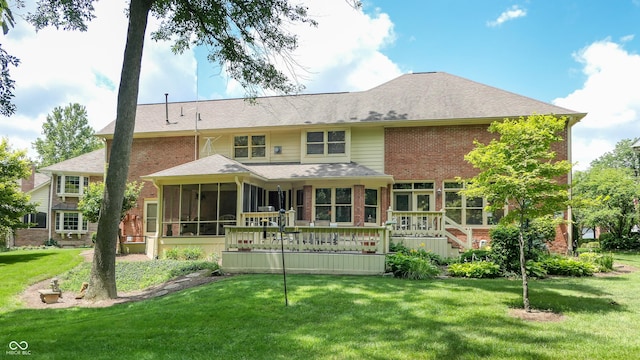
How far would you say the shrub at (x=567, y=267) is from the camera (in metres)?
10.6

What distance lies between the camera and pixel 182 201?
53.2ft

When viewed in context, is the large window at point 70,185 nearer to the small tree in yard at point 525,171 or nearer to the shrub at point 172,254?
the shrub at point 172,254

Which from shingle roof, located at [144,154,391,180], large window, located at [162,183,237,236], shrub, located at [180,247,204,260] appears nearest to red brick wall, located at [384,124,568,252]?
shingle roof, located at [144,154,391,180]

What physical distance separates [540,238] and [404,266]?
5.57 meters

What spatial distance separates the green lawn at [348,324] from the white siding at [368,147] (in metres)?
8.92

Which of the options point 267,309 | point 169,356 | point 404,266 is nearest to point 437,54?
point 404,266

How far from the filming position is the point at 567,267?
10.7m

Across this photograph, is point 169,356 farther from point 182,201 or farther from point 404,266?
point 182,201

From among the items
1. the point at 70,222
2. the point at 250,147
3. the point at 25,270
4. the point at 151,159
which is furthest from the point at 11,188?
the point at 70,222

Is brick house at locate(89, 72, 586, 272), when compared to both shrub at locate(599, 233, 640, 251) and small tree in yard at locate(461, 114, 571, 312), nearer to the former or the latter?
small tree in yard at locate(461, 114, 571, 312)

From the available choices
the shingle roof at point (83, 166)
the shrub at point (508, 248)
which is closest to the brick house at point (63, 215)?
the shingle roof at point (83, 166)

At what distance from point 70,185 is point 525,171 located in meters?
30.5

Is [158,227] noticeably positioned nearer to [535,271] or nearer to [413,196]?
[413,196]

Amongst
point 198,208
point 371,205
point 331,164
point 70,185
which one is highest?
point 331,164
